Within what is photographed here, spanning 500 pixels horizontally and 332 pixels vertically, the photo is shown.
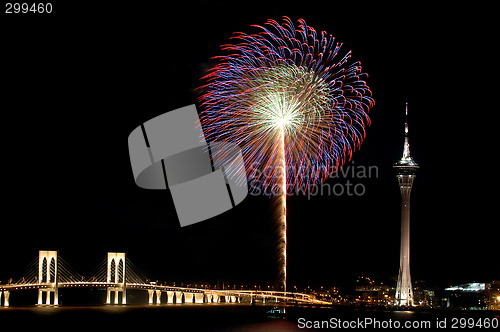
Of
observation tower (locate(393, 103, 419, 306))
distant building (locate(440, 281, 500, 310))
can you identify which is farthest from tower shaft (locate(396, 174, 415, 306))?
distant building (locate(440, 281, 500, 310))

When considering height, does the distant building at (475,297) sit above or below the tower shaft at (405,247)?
below

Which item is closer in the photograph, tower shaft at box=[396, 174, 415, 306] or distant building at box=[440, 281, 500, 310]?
tower shaft at box=[396, 174, 415, 306]

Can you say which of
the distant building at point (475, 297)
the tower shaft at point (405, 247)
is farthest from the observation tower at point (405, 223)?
the distant building at point (475, 297)

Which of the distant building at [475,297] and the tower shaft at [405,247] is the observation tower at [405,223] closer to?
the tower shaft at [405,247]

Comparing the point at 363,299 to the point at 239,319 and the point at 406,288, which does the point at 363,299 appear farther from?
the point at 239,319

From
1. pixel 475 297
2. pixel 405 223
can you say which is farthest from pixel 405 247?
pixel 475 297

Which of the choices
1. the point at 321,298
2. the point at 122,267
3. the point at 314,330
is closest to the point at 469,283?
the point at 321,298

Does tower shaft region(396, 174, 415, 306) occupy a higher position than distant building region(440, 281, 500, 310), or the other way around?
tower shaft region(396, 174, 415, 306)

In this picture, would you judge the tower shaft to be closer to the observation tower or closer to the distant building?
the observation tower
